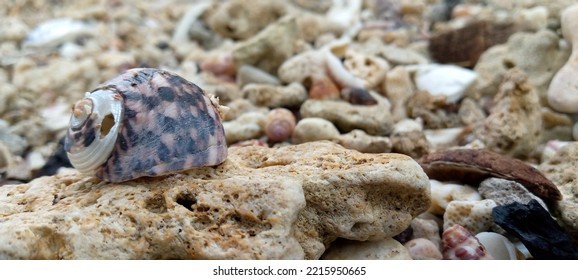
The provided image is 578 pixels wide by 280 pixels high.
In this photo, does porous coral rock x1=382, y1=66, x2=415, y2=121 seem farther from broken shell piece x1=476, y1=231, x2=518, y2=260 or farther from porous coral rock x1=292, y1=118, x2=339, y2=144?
broken shell piece x1=476, y1=231, x2=518, y2=260

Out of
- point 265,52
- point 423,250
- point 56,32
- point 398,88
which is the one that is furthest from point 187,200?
point 56,32

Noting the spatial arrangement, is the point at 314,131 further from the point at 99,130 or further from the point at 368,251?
the point at 99,130

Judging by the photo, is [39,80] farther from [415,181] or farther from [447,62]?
[415,181]

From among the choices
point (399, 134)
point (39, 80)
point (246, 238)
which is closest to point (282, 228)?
point (246, 238)

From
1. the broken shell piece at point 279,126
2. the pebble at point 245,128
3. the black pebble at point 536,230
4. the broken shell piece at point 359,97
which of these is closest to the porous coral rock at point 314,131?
the broken shell piece at point 279,126

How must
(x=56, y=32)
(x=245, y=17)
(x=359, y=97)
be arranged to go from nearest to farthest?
(x=359, y=97)
(x=245, y=17)
(x=56, y=32)

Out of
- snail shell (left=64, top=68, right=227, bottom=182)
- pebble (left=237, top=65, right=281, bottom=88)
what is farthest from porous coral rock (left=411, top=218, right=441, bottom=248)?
pebble (left=237, top=65, right=281, bottom=88)
